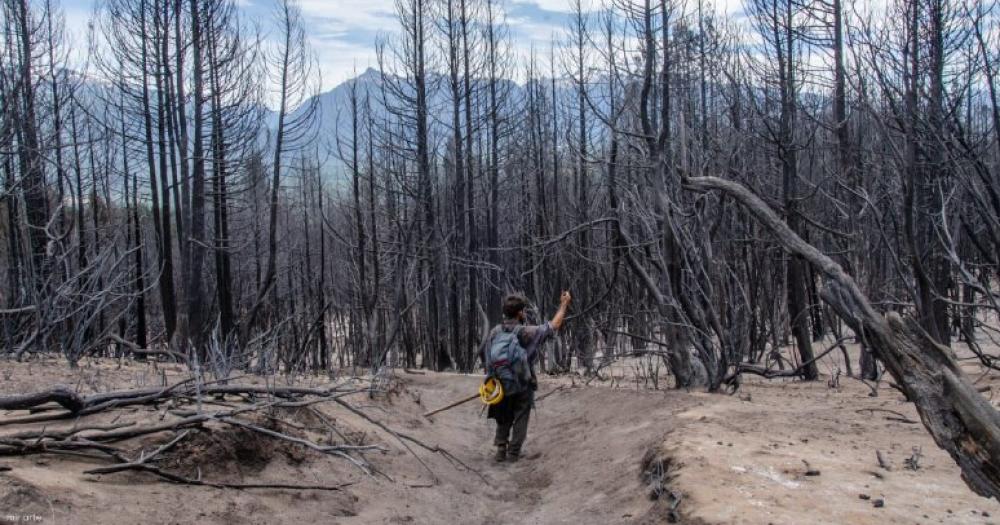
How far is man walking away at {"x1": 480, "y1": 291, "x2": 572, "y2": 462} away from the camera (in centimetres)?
693

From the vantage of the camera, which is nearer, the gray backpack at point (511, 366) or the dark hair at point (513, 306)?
the gray backpack at point (511, 366)

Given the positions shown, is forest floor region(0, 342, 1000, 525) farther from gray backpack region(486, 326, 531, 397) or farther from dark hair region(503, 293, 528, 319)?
dark hair region(503, 293, 528, 319)

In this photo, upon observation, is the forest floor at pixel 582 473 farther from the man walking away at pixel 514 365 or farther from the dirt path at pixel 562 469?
the man walking away at pixel 514 365

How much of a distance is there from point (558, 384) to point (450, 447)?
3.85 meters

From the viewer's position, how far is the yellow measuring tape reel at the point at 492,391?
6902 mm

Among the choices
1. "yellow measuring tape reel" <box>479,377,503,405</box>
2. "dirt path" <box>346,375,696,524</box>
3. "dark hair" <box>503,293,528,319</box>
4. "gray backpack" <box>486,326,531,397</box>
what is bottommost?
"dirt path" <box>346,375,696,524</box>

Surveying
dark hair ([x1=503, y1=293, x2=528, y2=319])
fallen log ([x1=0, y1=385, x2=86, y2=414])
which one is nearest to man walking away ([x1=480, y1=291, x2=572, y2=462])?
dark hair ([x1=503, y1=293, x2=528, y2=319])

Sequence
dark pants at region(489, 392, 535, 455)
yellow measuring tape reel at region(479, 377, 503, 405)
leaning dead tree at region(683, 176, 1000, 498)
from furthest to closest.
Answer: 1. dark pants at region(489, 392, 535, 455)
2. yellow measuring tape reel at region(479, 377, 503, 405)
3. leaning dead tree at region(683, 176, 1000, 498)

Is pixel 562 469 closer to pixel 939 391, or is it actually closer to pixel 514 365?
pixel 514 365

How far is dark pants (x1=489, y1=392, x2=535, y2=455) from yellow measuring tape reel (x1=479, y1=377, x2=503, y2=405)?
0.20 meters

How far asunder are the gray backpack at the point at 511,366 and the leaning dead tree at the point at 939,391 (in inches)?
132

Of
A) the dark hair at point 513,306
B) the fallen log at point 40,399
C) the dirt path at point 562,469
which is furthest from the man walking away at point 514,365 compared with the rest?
the fallen log at point 40,399

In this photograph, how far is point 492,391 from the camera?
7035mm

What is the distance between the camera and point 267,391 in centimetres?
517
